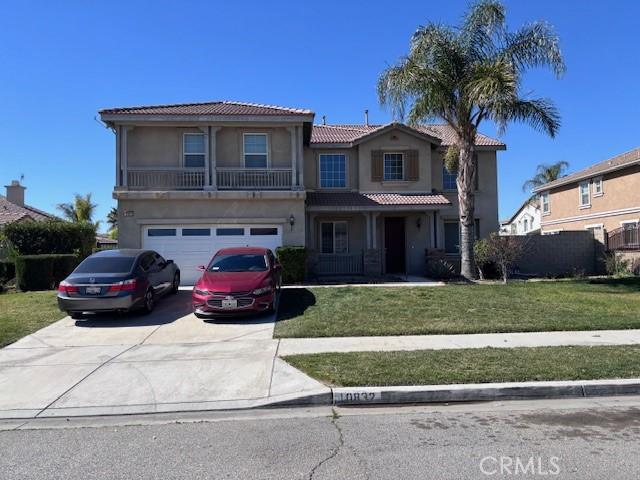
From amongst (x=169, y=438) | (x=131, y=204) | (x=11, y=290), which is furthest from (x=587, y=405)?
(x=11, y=290)

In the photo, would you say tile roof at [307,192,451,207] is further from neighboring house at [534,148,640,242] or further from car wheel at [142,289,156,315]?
car wheel at [142,289,156,315]

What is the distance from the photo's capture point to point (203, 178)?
706 inches

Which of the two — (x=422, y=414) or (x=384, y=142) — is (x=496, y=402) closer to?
(x=422, y=414)

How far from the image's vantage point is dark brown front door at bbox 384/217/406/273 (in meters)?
20.9

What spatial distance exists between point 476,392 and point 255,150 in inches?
554

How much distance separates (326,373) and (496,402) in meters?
2.19

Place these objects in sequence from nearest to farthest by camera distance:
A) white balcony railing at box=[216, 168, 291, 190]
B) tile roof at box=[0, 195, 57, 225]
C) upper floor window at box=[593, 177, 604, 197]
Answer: white balcony railing at box=[216, 168, 291, 190]
tile roof at box=[0, 195, 57, 225]
upper floor window at box=[593, 177, 604, 197]

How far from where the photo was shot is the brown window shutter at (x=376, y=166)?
20.5 metres

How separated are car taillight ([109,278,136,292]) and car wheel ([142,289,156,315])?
52 cm

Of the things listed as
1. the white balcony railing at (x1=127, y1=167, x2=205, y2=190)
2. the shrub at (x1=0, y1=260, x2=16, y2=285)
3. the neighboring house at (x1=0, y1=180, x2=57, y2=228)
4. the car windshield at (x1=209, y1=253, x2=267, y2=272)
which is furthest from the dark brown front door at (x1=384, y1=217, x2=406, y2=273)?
the neighboring house at (x1=0, y1=180, x2=57, y2=228)

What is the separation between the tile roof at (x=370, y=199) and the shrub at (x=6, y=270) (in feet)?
35.0

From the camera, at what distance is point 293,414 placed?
5586 millimetres

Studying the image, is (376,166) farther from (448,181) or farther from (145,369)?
(145,369)

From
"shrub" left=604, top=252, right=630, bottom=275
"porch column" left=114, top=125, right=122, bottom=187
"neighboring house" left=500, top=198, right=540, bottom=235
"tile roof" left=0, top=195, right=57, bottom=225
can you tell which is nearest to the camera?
"porch column" left=114, top=125, right=122, bottom=187
